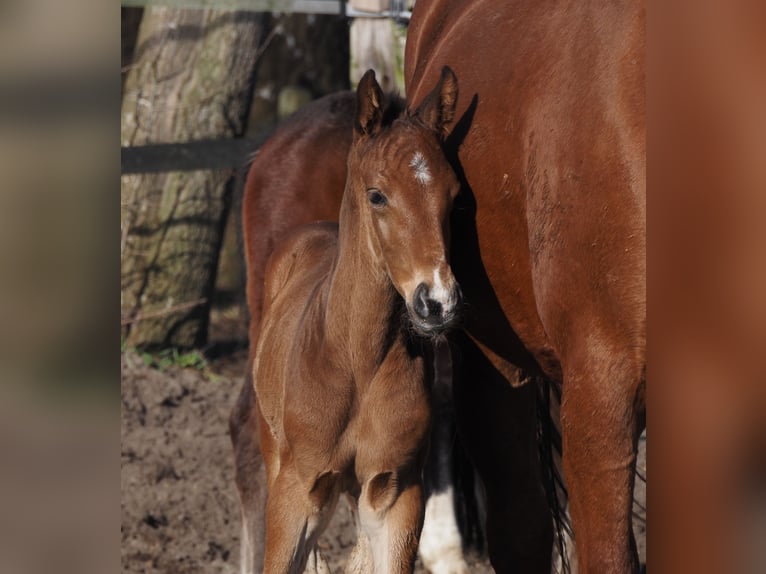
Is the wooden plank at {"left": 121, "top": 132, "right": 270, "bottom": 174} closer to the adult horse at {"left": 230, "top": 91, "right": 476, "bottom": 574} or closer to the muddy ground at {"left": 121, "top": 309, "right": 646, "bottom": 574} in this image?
the muddy ground at {"left": 121, "top": 309, "right": 646, "bottom": 574}

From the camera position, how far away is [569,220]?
1.99m

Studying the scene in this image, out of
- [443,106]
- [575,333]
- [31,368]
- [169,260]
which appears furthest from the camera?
[169,260]

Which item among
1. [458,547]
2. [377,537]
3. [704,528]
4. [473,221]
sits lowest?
[458,547]

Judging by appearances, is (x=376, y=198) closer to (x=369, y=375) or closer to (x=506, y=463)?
(x=369, y=375)

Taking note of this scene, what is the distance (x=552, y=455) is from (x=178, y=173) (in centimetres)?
318

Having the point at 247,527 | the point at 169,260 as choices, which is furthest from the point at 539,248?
the point at 169,260

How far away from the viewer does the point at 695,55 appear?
98 centimetres

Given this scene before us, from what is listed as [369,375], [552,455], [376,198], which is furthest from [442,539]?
[376,198]

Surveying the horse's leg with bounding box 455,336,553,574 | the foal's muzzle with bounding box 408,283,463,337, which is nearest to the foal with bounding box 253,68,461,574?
the foal's muzzle with bounding box 408,283,463,337

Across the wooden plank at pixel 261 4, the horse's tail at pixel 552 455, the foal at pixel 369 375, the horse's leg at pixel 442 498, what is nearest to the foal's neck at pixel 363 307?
the foal at pixel 369 375

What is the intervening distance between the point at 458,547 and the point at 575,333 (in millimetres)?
2034

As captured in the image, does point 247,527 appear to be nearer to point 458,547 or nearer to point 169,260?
point 458,547

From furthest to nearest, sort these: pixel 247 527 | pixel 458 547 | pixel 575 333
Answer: pixel 458 547 → pixel 247 527 → pixel 575 333

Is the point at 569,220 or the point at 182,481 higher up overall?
the point at 569,220
